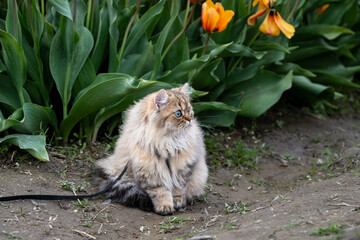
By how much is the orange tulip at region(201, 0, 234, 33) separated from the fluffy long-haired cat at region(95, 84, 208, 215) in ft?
2.39

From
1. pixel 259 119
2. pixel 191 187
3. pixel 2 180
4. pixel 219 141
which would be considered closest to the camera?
pixel 2 180

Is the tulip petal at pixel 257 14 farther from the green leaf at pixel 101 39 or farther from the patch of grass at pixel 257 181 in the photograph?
A: the patch of grass at pixel 257 181

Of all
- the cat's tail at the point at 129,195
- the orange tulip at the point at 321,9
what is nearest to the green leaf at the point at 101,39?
the cat's tail at the point at 129,195

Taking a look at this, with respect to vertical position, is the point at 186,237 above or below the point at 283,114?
above

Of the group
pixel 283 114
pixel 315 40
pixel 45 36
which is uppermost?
pixel 45 36

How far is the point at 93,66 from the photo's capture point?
16.4 feet

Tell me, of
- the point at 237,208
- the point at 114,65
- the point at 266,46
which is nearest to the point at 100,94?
the point at 114,65

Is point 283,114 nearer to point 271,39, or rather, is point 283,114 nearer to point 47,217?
point 271,39

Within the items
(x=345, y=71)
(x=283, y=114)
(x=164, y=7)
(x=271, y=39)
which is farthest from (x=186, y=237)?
(x=345, y=71)

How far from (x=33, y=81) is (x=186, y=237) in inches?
89.1

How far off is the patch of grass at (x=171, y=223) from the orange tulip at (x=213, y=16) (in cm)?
179

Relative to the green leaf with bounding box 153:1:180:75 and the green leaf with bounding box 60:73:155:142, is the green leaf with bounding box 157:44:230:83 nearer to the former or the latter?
the green leaf with bounding box 153:1:180:75

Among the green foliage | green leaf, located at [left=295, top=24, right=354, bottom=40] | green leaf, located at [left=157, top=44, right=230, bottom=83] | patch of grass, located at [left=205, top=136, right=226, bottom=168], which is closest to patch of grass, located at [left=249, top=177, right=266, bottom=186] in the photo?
patch of grass, located at [left=205, top=136, right=226, bottom=168]

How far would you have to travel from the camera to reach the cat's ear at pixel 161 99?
4.05 metres
